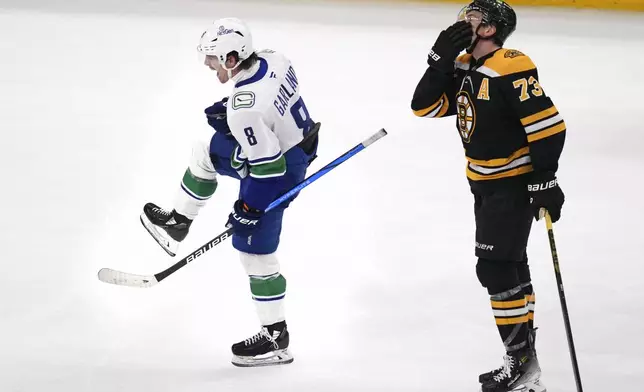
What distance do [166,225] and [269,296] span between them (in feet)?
1.69

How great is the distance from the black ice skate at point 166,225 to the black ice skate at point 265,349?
0.49 metres

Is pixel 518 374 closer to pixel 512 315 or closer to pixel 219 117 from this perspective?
pixel 512 315

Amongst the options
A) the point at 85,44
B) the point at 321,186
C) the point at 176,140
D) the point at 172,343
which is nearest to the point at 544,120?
the point at 172,343

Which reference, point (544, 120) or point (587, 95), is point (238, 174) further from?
point (587, 95)

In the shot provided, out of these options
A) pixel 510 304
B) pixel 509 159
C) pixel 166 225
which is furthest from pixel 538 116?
pixel 166 225

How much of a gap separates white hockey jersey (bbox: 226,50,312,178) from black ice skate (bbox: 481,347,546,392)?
0.94 metres

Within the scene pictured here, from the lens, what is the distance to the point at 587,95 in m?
5.69

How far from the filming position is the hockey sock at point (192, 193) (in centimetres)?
345

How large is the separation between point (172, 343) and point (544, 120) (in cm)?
152

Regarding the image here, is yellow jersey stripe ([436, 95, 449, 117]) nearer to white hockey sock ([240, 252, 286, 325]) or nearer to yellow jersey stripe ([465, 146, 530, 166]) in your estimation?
yellow jersey stripe ([465, 146, 530, 166])

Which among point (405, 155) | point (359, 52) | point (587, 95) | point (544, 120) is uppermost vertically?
point (359, 52)

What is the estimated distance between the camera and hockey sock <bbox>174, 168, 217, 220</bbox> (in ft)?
11.3

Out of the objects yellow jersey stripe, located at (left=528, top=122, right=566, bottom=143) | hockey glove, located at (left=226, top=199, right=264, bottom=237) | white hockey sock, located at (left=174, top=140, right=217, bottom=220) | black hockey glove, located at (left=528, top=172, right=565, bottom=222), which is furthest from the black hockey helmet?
white hockey sock, located at (left=174, top=140, right=217, bottom=220)

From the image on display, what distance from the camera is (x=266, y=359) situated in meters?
3.36
